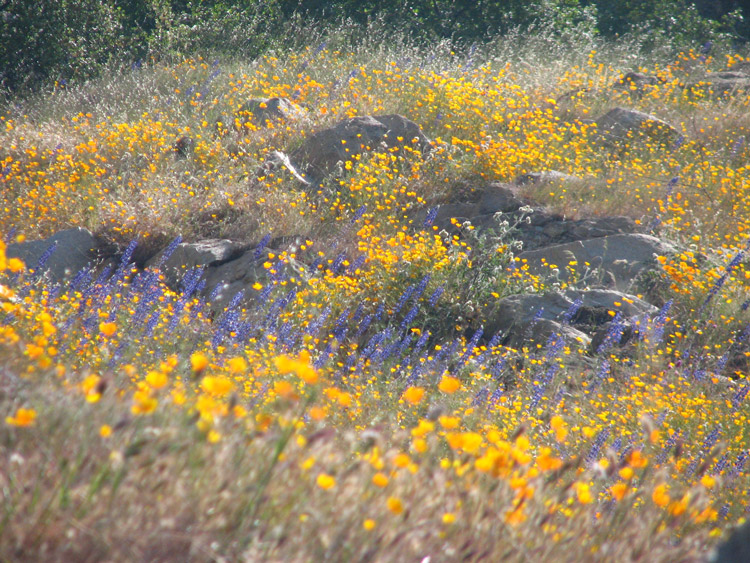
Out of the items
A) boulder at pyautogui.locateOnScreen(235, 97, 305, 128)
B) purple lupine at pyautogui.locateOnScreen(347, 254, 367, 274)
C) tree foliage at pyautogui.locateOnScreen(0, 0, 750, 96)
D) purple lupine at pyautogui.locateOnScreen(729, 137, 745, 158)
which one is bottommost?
purple lupine at pyautogui.locateOnScreen(347, 254, 367, 274)

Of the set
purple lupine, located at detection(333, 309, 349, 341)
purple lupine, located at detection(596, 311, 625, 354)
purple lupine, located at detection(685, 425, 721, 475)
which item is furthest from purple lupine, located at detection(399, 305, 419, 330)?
purple lupine, located at detection(685, 425, 721, 475)

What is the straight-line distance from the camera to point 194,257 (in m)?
6.04

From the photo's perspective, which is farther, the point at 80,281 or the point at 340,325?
the point at 340,325

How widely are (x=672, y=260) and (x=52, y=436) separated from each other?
19.4 feet

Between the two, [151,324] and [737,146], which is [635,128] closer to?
[737,146]

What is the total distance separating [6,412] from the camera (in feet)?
5.14

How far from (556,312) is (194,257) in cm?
330

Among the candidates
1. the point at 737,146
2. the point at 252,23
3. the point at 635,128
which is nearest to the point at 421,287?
the point at 635,128

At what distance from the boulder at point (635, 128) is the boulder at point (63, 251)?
22.6 ft

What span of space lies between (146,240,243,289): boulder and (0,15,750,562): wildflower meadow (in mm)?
45

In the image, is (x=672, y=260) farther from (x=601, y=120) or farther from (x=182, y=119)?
(x=182, y=119)

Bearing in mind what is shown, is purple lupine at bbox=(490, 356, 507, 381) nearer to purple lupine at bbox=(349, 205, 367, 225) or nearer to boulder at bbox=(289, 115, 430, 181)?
purple lupine at bbox=(349, 205, 367, 225)

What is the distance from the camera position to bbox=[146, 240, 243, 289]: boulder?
597 centimetres

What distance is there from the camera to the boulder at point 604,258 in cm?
623
